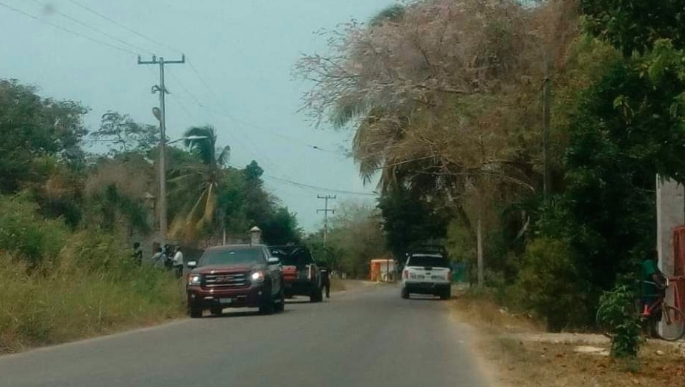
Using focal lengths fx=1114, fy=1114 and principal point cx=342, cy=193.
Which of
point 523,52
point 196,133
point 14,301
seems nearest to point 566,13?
point 523,52

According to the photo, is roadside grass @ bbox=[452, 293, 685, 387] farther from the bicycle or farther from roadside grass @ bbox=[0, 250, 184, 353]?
roadside grass @ bbox=[0, 250, 184, 353]

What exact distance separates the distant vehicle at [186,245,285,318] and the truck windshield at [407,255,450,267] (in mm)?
16946

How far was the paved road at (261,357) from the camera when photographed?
47.3 feet

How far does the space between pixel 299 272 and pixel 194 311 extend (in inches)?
420

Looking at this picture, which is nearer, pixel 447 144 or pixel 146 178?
pixel 447 144

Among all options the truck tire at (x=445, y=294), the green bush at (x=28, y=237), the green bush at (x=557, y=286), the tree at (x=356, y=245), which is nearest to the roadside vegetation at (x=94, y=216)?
the green bush at (x=28, y=237)

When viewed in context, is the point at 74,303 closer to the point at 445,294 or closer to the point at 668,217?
the point at 668,217

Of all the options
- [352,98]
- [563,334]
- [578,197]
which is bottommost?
[563,334]

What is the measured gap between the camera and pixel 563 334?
24281 millimetres

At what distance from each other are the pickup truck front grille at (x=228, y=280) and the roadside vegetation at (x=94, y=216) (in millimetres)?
1652

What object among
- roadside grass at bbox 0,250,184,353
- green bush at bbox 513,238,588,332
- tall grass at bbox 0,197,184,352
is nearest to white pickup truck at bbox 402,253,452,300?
tall grass at bbox 0,197,184,352

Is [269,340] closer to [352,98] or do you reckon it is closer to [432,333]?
[432,333]

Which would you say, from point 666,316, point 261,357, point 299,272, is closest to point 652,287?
point 666,316

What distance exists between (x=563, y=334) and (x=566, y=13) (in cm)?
1000
